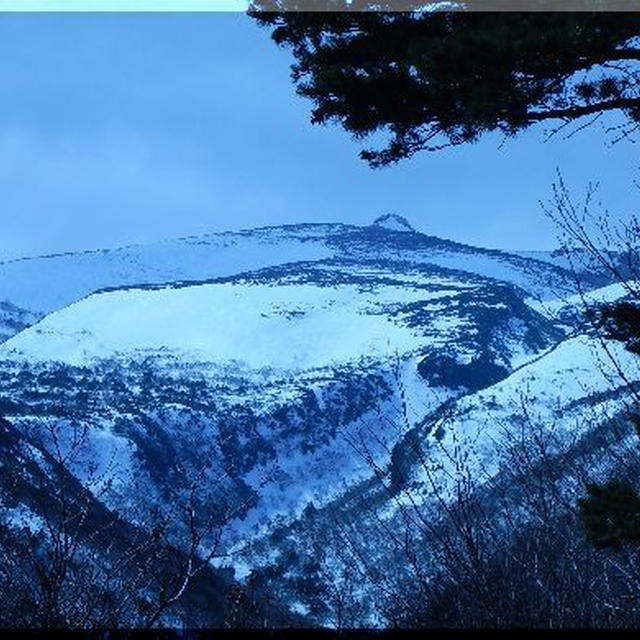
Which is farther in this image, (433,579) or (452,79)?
(433,579)

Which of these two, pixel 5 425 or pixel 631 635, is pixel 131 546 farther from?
pixel 5 425

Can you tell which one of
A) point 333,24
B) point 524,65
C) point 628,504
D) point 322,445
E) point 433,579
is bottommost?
point 628,504

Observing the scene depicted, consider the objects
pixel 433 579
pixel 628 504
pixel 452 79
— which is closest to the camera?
pixel 628 504

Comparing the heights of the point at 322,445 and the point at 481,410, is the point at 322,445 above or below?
above

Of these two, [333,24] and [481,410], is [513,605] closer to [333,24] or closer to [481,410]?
[333,24]

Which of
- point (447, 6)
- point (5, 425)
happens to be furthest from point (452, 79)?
point (5, 425)

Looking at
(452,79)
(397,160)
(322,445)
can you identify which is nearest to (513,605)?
(397,160)

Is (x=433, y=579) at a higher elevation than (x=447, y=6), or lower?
lower

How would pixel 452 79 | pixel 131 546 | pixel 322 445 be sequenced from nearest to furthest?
pixel 452 79 < pixel 131 546 < pixel 322 445

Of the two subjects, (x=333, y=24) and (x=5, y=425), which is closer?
(x=333, y=24)
